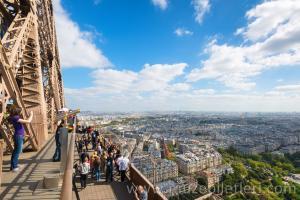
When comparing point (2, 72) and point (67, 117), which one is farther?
point (67, 117)

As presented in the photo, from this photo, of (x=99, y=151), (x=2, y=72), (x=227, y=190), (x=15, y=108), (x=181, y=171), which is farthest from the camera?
(x=181, y=171)

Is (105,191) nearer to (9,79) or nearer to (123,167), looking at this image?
(123,167)

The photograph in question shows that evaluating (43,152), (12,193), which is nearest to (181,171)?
(43,152)

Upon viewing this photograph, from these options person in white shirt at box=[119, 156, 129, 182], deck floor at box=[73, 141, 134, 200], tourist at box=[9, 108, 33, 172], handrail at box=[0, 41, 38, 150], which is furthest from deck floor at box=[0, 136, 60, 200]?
person in white shirt at box=[119, 156, 129, 182]

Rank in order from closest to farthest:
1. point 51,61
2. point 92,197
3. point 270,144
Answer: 1. point 92,197
2. point 51,61
3. point 270,144

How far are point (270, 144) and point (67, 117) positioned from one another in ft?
406

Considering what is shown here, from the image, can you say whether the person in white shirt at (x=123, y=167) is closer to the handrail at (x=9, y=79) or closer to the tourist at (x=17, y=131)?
the handrail at (x=9, y=79)

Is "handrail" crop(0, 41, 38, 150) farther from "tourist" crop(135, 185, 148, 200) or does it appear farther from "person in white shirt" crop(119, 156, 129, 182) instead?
"tourist" crop(135, 185, 148, 200)

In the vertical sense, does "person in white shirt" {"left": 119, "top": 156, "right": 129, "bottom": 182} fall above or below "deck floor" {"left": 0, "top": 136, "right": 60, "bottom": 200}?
below

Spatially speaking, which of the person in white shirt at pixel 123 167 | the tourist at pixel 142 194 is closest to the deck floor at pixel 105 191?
the person in white shirt at pixel 123 167

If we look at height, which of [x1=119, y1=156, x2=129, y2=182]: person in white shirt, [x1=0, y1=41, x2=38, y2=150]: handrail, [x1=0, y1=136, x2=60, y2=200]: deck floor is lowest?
[x1=119, y1=156, x2=129, y2=182]: person in white shirt

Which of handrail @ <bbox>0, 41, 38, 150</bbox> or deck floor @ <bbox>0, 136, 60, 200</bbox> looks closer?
deck floor @ <bbox>0, 136, 60, 200</bbox>

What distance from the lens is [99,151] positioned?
1271cm

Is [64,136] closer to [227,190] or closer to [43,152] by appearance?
[43,152]
